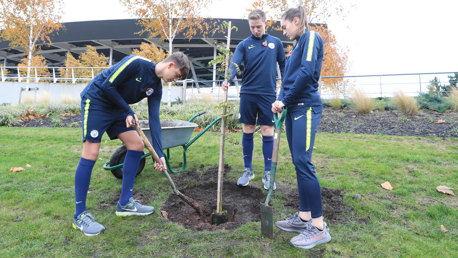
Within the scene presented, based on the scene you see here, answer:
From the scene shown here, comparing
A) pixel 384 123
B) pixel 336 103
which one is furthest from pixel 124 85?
pixel 336 103

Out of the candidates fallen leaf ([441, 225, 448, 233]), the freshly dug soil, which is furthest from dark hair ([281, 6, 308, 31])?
the freshly dug soil

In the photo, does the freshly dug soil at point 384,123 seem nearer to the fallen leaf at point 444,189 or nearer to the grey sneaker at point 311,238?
the fallen leaf at point 444,189

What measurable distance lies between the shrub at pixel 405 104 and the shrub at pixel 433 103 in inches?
22.6

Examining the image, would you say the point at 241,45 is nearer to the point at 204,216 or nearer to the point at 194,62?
the point at 204,216

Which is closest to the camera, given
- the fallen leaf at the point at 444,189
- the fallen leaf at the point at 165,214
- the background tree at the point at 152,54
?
the fallen leaf at the point at 165,214

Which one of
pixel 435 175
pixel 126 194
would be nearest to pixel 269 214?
pixel 126 194

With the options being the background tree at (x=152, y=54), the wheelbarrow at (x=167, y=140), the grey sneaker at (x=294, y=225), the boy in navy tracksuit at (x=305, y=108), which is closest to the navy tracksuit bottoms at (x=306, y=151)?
the boy in navy tracksuit at (x=305, y=108)

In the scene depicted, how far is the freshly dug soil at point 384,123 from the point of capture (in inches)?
246

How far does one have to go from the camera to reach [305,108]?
211 centimetres

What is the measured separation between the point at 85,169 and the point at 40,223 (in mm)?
708

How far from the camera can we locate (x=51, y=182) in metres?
3.54

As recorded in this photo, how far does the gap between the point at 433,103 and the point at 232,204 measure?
8.20 m

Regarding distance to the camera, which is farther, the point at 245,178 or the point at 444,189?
the point at 245,178

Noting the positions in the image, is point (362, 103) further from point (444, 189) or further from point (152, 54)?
point (152, 54)
